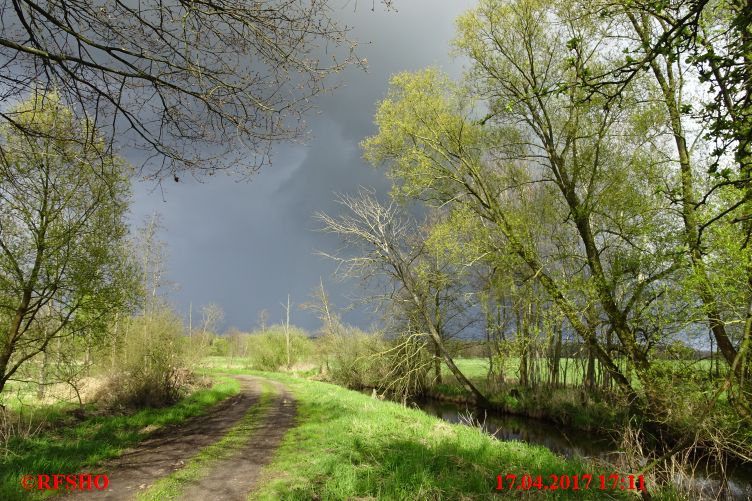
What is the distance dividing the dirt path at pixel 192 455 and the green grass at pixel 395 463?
1.38 ft

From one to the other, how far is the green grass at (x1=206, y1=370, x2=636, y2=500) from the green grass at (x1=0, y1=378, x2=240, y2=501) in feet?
11.3

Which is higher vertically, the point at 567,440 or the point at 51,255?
the point at 51,255

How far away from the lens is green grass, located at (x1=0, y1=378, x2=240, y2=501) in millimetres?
6488

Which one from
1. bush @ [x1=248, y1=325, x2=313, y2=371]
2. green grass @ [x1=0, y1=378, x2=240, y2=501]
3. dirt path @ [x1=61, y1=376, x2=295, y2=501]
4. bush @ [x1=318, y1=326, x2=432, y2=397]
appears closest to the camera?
dirt path @ [x1=61, y1=376, x2=295, y2=501]

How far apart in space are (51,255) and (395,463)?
948 centimetres

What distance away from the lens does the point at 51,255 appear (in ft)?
32.7

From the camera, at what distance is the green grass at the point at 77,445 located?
649 centimetres

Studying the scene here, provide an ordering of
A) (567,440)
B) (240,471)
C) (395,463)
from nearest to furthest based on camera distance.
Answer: (395,463)
(240,471)
(567,440)

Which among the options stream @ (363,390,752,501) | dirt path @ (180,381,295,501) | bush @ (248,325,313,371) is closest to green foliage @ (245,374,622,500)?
dirt path @ (180,381,295,501)

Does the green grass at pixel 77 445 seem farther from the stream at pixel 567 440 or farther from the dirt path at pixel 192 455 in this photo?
the stream at pixel 567 440
